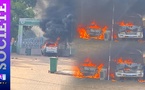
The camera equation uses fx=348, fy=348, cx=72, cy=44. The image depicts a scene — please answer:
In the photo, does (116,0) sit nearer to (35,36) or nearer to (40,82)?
(40,82)

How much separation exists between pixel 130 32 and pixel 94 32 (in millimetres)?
2118

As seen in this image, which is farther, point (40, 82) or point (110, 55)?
point (110, 55)

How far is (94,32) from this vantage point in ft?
62.5

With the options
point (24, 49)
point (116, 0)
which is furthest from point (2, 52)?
point (24, 49)

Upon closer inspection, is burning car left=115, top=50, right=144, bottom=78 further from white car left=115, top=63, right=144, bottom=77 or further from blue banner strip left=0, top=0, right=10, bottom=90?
blue banner strip left=0, top=0, right=10, bottom=90

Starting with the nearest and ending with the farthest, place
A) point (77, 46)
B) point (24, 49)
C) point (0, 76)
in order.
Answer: point (0, 76) → point (77, 46) → point (24, 49)

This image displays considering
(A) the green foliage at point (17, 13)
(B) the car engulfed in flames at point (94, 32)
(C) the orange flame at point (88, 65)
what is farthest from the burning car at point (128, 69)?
(A) the green foliage at point (17, 13)

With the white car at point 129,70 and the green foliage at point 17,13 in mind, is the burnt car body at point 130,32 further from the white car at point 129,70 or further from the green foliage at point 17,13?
the green foliage at point 17,13

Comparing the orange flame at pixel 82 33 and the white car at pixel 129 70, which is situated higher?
the orange flame at pixel 82 33

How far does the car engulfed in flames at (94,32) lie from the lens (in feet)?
62.5

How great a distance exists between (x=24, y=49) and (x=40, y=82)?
29.9 metres

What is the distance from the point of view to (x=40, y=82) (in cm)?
1744

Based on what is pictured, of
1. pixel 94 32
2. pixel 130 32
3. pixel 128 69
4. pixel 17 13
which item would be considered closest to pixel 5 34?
pixel 94 32

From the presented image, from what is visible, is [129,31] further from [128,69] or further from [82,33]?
[82,33]
